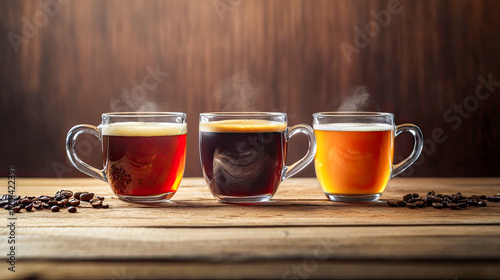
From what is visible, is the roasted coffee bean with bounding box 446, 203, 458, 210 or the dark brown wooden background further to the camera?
the dark brown wooden background

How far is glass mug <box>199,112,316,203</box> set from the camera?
119 cm

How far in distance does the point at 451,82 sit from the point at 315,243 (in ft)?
4.13

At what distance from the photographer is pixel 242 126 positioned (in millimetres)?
1205

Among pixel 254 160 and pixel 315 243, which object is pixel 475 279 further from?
pixel 254 160

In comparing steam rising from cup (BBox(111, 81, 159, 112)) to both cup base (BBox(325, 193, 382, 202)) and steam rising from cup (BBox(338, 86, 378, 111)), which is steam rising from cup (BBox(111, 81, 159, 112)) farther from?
cup base (BBox(325, 193, 382, 202))

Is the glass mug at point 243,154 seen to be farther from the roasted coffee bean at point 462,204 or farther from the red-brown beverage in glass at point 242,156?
the roasted coffee bean at point 462,204

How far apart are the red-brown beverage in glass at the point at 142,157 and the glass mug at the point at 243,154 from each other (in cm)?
8

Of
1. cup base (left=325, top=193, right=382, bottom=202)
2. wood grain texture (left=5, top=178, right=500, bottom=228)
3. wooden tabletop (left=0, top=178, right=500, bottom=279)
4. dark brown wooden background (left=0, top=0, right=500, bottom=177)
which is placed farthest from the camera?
dark brown wooden background (left=0, top=0, right=500, bottom=177)

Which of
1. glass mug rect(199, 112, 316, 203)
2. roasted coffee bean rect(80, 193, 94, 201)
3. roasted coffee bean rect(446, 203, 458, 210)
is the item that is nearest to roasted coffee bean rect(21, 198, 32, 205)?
roasted coffee bean rect(80, 193, 94, 201)

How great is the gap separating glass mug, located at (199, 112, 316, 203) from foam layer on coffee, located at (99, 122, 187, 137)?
7 cm

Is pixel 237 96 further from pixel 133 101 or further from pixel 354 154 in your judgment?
pixel 354 154

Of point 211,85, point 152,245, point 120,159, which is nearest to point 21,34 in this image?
point 211,85

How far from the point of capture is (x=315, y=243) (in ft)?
2.92

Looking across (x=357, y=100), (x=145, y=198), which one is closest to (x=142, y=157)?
(x=145, y=198)
